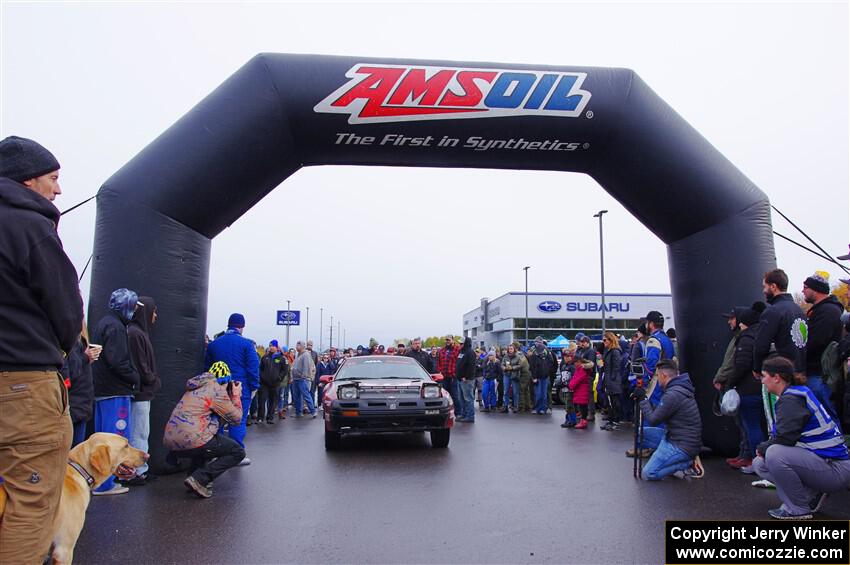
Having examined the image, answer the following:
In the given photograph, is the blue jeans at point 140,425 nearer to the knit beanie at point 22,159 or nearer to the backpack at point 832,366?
the knit beanie at point 22,159

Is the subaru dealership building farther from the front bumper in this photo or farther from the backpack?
the backpack

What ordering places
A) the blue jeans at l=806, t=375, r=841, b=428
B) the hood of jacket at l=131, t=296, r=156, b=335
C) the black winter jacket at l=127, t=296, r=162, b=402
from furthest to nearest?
the hood of jacket at l=131, t=296, r=156, b=335
the black winter jacket at l=127, t=296, r=162, b=402
the blue jeans at l=806, t=375, r=841, b=428

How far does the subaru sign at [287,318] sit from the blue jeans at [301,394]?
10.1 meters

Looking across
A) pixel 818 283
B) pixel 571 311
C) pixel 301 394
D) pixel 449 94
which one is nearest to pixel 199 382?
pixel 449 94

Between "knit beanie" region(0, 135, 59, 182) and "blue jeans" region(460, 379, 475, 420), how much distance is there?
10469 millimetres

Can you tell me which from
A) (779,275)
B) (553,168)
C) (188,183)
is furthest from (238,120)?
(779,275)

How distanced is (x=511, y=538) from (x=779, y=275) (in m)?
4.38

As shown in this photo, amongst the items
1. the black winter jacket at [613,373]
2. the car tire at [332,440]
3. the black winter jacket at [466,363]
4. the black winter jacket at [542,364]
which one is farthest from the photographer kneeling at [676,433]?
the black winter jacket at [542,364]

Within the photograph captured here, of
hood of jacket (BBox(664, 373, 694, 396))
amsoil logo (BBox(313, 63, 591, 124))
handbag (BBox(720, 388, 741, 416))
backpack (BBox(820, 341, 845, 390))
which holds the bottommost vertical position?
handbag (BBox(720, 388, 741, 416))

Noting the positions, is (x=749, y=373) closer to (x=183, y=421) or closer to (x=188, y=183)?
(x=183, y=421)

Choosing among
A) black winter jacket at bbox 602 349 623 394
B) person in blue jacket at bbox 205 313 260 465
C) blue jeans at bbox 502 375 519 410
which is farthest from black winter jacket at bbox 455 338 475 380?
person in blue jacket at bbox 205 313 260 465

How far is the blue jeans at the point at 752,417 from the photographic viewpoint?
6.82 metres

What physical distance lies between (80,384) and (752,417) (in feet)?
23.5

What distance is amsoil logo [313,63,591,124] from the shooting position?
7.36 m
